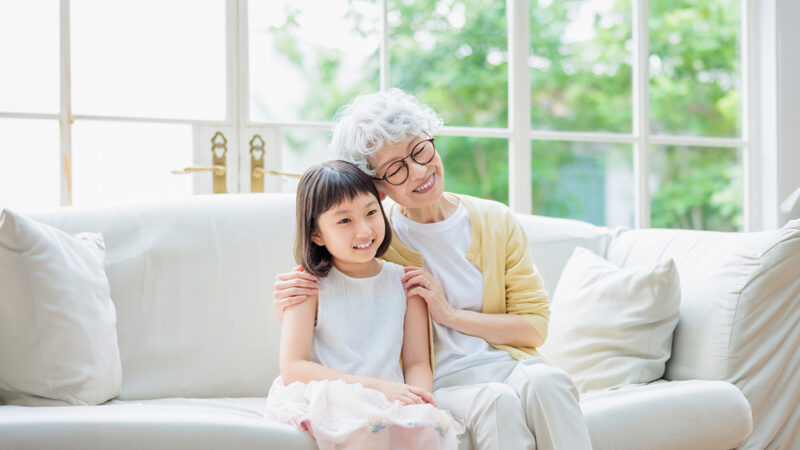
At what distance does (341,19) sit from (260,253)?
124cm

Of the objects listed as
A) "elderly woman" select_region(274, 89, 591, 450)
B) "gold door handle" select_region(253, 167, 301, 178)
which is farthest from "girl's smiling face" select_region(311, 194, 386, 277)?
"gold door handle" select_region(253, 167, 301, 178)

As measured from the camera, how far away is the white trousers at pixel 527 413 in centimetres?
147

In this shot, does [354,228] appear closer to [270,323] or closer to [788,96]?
[270,323]

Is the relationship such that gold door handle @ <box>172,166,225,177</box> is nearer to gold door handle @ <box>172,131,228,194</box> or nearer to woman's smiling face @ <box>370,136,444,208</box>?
gold door handle @ <box>172,131,228,194</box>

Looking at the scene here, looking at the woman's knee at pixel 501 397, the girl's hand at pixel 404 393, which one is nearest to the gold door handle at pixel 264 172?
the girl's hand at pixel 404 393

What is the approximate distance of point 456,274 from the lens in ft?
6.10

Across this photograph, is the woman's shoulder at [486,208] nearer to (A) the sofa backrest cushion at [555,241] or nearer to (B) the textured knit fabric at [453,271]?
(B) the textured knit fabric at [453,271]

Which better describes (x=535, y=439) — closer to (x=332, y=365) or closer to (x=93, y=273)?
(x=332, y=365)

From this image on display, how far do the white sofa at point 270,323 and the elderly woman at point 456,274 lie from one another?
0.24 metres

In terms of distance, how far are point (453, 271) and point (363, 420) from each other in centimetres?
55

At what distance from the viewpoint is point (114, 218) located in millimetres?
2092

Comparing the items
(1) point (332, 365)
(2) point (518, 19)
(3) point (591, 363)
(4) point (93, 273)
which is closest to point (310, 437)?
(1) point (332, 365)

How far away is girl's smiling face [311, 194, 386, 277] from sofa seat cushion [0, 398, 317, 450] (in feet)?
1.38

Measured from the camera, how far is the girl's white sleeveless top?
1.67m
